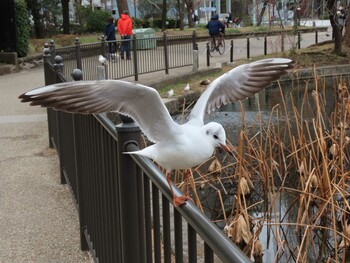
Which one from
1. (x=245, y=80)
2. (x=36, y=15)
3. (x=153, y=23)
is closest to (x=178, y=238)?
(x=245, y=80)

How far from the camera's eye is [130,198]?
2426 millimetres

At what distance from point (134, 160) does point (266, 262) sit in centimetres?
335

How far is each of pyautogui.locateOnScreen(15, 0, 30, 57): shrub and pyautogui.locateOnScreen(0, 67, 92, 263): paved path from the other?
31.5 feet

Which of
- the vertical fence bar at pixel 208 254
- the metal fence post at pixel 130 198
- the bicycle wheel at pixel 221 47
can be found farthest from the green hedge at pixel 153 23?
the vertical fence bar at pixel 208 254

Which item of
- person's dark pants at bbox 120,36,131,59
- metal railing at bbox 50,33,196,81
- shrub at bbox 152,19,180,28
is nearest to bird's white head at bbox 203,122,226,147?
metal railing at bbox 50,33,196,81

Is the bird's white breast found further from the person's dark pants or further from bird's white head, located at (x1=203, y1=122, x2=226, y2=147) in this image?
the person's dark pants

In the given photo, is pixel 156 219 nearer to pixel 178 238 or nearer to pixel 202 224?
pixel 178 238

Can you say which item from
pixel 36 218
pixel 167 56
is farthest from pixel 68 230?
pixel 167 56

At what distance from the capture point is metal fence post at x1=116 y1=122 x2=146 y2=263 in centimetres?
242

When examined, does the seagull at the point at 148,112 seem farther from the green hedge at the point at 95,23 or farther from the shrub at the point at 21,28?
the green hedge at the point at 95,23

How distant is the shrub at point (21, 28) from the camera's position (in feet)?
58.0

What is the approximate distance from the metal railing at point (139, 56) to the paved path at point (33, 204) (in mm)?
2749

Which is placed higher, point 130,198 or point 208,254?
point 208,254

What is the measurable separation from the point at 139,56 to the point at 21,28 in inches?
217
